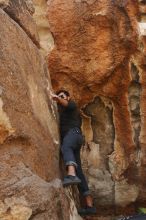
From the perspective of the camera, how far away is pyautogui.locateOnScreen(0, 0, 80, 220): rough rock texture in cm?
541

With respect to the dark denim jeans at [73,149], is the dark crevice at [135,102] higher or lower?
higher

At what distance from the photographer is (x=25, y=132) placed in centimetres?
600

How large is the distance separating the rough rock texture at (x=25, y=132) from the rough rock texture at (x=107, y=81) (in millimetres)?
1932

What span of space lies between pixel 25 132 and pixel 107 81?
4.27 metres

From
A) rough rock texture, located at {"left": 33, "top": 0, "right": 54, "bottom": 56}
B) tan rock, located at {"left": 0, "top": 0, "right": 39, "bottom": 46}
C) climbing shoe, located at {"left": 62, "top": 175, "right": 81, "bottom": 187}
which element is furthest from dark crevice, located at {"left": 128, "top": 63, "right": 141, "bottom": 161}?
climbing shoe, located at {"left": 62, "top": 175, "right": 81, "bottom": 187}

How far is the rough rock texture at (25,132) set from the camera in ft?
17.7

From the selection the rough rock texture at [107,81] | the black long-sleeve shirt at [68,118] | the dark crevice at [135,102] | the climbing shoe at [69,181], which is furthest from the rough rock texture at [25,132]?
the dark crevice at [135,102]

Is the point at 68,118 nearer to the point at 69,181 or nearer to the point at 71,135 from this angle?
the point at 71,135

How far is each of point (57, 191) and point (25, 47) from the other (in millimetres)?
2344

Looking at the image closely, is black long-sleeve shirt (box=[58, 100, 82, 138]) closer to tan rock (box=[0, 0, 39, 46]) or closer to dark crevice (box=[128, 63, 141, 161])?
tan rock (box=[0, 0, 39, 46])

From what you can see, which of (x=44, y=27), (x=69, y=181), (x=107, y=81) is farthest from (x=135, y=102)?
(x=69, y=181)

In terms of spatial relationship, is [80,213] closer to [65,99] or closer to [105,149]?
[65,99]

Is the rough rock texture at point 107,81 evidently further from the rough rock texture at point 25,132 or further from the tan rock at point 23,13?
the rough rock texture at point 25,132

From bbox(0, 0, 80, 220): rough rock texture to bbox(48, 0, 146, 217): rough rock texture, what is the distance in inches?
76.1
